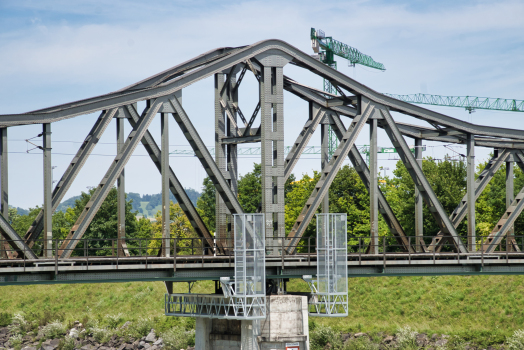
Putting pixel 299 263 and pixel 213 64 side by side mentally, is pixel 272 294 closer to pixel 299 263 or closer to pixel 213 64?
pixel 299 263

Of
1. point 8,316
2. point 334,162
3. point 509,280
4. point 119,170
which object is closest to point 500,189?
point 509,280

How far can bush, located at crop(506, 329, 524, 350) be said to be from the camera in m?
43.6

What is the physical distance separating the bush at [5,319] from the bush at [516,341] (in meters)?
40.2

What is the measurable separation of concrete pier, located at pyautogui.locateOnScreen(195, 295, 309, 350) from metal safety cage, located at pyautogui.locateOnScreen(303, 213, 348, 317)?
88cm

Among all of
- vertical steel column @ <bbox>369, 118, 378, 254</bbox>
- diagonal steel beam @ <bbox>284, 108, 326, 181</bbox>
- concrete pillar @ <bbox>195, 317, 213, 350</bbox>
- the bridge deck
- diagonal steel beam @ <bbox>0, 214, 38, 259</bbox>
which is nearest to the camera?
diagonal steel beam @ <bbox>0, 214, 38, 259</bbox>

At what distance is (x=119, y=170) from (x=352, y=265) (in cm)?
1088

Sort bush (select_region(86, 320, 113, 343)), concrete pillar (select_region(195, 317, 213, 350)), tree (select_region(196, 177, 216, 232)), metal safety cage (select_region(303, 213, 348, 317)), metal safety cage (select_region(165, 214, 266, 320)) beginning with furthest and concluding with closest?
tree (select_region(196, 177, 216, 232)) < bush (select_region(86, 320, 113, 343)) < concrete pillar (select_region(195, 317, 213, 350)) < metal safety cage (select_region(303, 213, 348, 317)) < metal safety cage (select_region(165, 214, 266, 320))

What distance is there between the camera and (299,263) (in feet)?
93.0

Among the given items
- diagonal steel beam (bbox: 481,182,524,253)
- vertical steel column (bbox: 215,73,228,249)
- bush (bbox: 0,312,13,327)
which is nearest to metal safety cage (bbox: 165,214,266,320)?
vertical steel column (bbox: 215,73,228,249)

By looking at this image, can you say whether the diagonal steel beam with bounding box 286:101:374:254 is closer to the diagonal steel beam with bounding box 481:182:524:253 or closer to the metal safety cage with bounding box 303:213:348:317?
the metal safety cage with bounding box 303:213:348:317

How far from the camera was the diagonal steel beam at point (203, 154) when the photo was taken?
27.6 meters

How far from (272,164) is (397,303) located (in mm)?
26932

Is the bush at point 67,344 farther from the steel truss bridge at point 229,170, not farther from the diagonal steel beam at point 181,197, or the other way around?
the diagonal steel beam at point 181,197

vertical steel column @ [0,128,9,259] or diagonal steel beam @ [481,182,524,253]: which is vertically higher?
vertical steel column @ [0,128,9,259]
